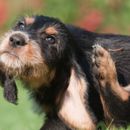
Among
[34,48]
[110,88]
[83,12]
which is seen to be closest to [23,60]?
[34,48]

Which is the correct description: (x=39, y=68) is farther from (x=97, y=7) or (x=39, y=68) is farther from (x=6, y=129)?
(x=97, y=7)

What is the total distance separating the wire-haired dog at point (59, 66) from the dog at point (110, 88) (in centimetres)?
12

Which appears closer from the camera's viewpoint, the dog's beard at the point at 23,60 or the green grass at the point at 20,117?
the dog's beard at the point at 23,60

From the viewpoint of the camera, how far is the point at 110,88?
22.8ft

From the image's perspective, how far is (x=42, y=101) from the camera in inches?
294

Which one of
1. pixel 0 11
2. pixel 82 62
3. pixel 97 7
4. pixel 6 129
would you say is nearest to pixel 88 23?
pixel 97 7

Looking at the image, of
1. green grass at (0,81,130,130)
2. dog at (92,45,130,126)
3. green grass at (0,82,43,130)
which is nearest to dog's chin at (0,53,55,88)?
green grass at (0,81,130,130)

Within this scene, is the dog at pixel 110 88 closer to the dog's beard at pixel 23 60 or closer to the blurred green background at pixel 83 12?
the dog's beard at pixel 23 60

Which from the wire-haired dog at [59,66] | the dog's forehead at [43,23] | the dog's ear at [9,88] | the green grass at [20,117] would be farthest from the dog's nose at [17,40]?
the green grass at [20,117]

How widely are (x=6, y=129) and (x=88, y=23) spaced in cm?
684

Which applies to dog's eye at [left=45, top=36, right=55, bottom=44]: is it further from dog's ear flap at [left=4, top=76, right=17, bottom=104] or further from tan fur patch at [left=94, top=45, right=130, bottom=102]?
dog's ear flap at [left=4, top=76, right=17, bottom=104]

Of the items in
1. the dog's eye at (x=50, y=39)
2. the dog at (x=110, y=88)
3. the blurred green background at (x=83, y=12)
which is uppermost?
the dog's eye at (x=50, y=39)

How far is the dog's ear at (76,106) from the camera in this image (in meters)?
7.00

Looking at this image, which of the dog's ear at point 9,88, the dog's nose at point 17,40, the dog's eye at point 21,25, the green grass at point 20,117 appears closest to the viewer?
the dog's nose at point 17,40
